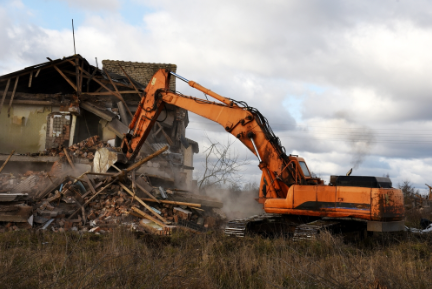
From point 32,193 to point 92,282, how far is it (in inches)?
336

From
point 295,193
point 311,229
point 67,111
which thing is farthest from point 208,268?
point 67,111

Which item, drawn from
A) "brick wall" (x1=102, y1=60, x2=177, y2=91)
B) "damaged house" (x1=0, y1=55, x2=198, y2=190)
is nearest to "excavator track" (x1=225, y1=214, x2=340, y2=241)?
"damaged house" (x1=0, y1=55, x2=198, y2=190)

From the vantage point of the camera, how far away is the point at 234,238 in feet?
28.2

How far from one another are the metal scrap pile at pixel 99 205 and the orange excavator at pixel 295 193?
2145 mm

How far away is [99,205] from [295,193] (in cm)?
622

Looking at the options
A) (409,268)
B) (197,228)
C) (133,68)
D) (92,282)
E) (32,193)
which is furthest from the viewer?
(133,68)

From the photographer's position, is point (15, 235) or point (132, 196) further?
point (132, 196)

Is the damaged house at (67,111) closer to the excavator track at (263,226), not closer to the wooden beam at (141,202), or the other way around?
the wooden beam at (141,202)

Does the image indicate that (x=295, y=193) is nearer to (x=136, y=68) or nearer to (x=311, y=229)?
(x=311, y=229)

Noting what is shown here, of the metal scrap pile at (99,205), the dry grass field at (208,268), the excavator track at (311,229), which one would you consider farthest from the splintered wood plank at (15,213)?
the excavator track at (311,229)

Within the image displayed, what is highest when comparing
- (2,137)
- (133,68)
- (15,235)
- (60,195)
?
(133,68)

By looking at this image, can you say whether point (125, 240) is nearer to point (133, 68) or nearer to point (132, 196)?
point (132, 196)


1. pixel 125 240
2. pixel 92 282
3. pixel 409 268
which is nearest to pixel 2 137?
pixel 125 240

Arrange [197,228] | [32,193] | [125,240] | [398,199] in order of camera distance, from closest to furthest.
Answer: [125,240] → [398,199] → [197,228] → [32,193]
